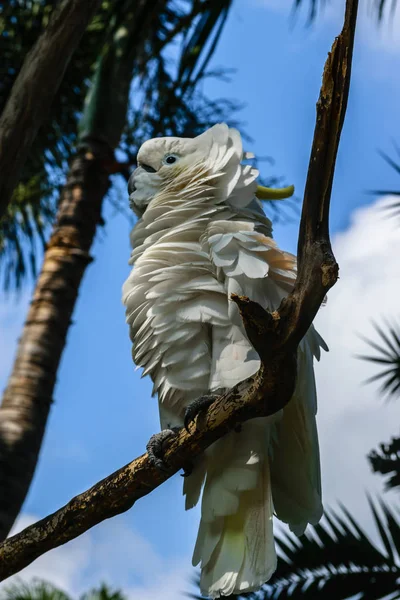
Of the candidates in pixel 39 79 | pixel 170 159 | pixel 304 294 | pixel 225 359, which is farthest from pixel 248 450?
pixel 39 79

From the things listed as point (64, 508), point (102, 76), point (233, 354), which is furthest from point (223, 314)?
point (102, 76)

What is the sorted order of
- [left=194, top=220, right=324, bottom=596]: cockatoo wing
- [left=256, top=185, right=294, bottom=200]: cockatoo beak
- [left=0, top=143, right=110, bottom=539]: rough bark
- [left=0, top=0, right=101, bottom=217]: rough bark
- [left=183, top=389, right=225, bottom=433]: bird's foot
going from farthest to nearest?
[left=0, top=143, right=110, bottom=539]: rough bark < [left=0, top=0, right=101, bottom=217]: rough bark < [left=256, top=185, right=294, bottom=200]: cockatoo beak < [left=194, top=220, right=324, bottom=596]: cockatoo wing < [left=183, top=389, right=225, bottom=433]: bird's foot

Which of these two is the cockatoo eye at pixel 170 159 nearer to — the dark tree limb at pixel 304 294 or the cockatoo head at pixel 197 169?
the cockatoo head at pixel 197 169

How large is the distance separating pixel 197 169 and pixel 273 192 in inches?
11.6

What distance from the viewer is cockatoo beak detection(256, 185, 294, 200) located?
2.68m

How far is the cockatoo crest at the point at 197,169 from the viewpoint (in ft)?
8.23

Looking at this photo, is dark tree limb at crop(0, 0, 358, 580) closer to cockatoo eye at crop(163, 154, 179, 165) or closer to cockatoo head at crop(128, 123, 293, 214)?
cockatoo head at crop(128, 123, 293, 214)

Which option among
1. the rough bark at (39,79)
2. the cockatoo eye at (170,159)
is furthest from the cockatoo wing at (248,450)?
the rough bark at (39,79)

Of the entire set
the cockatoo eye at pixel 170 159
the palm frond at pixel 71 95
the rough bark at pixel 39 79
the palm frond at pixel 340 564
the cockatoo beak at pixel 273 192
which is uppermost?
the palm frond at pixel 71 95

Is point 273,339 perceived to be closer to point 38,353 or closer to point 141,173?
point 141,173

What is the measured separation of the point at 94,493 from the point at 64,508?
0.11 meters

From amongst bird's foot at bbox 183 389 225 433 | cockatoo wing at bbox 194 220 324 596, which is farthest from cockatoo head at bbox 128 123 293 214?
bird's foot at bbox 183 389 225 433

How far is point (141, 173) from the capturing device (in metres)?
2.76

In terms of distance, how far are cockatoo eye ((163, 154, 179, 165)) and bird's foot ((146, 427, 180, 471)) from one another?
3.18ft
